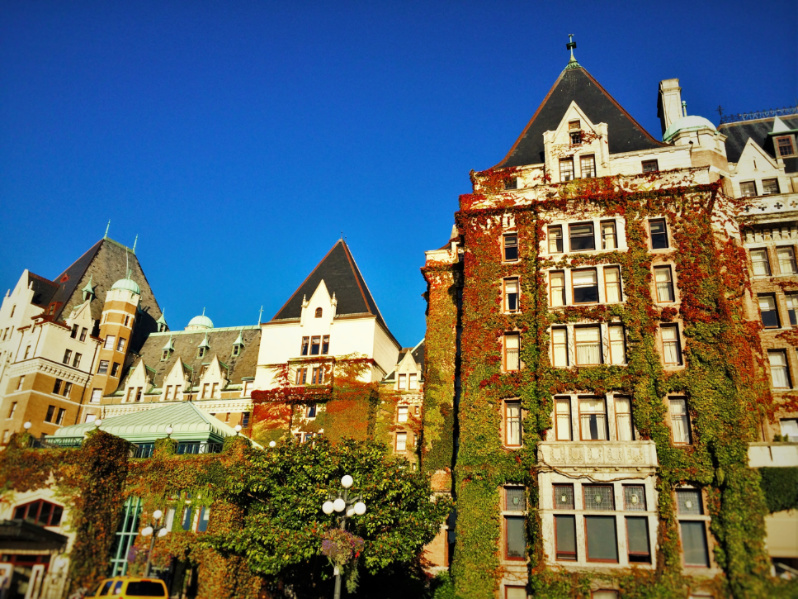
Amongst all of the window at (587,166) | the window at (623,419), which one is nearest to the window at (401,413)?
the window at (623,419)

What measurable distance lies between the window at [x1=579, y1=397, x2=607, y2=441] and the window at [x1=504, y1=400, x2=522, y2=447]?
3140 millimetres

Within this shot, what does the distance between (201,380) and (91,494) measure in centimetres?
2686

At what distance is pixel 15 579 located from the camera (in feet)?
91.1

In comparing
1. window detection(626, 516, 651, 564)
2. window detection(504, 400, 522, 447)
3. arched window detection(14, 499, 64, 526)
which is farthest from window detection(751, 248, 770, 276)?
arched window detection(14, 499, 64, 526)

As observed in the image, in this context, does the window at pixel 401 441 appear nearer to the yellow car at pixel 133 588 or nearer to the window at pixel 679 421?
the window at pixel 679 421

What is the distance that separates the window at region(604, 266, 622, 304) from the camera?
34812mm

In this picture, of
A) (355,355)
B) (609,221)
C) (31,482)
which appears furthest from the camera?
(355,355)

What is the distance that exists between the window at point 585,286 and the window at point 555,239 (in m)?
1.75

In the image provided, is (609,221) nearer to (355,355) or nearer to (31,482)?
(355,355)

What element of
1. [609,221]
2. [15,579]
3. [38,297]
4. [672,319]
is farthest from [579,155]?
[38,297]

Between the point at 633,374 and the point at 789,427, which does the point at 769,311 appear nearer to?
the point at 789,427

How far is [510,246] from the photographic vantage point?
38.3 metres

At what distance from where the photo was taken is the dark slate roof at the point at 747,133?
44556 mm

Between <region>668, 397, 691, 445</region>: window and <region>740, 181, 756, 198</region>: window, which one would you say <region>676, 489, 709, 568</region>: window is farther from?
<region>740, 181, 756, 198</region>: window
